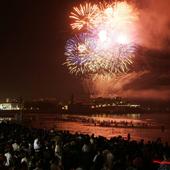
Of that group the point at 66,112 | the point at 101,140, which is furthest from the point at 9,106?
the point at 101,140

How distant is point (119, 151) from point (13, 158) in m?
3.37

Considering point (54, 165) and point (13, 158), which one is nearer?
point (54, 165)

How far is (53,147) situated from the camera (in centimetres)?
1670

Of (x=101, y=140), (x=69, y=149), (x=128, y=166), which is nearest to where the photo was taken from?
(x=128, y=166)

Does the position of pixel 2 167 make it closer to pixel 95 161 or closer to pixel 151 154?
pixel 95 161

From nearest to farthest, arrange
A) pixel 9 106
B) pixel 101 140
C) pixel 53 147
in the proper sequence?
pixel 53 147 < pixel 101 140 < pixel 9 106

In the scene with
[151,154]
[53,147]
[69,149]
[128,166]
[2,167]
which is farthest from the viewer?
[53,147]

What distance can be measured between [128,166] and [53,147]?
5.50m

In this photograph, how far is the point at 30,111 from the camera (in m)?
193

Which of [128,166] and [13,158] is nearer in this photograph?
[128,166]

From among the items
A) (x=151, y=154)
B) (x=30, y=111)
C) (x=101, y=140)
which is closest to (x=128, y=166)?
(x=151, y=154)

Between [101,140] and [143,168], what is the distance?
17.8 ft

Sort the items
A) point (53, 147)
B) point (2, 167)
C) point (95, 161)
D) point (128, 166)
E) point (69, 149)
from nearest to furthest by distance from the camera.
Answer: point (128, 166) → point (2, 167) → point (95, 161) → point (69, 149) → point (53, 147)

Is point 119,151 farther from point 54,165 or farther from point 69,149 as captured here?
point 54,165
